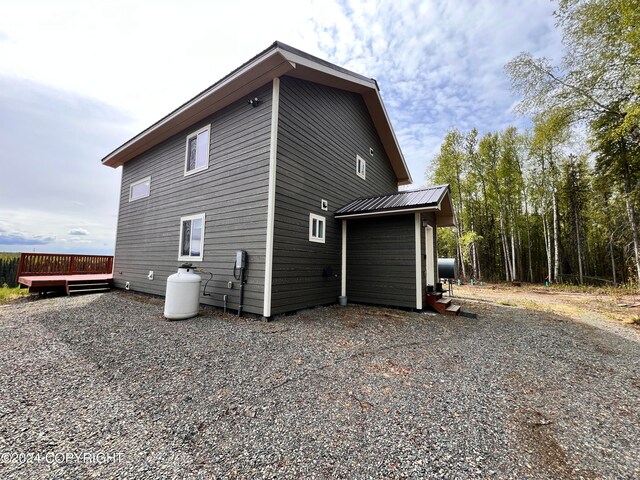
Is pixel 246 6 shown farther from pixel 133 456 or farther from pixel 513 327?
pixel 513 327

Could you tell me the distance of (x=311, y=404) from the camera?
223 cm

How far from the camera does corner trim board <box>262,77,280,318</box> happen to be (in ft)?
16.2

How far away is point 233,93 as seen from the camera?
572cm

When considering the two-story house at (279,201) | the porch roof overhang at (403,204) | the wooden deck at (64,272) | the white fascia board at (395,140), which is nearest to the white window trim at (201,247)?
the two-story house at (279,201)

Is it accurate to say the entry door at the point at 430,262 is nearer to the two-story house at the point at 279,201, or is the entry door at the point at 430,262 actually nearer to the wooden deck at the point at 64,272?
the two-story house at the point at 279,201

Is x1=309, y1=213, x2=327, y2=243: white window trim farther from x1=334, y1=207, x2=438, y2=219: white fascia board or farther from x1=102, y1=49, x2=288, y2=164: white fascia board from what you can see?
x1=102, y1=49, x2=288, y2=164: white fascia board

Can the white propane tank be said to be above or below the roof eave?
below

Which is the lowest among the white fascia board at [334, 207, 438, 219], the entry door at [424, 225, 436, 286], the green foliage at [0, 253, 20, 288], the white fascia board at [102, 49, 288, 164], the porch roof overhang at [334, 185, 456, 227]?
the green foliage at [0, 253, 20, 288]

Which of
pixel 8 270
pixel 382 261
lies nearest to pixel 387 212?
pixel 382 261

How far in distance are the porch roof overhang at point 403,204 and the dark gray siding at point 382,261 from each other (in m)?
→ 0.35

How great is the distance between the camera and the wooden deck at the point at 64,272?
7.79m

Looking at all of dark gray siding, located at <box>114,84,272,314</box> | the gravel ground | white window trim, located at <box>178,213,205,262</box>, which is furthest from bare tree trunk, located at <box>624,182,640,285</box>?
white window trim, located at <box>178,213,205,262</box>

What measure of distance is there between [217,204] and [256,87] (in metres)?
2.75

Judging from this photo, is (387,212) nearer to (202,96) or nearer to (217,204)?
(217,204)
